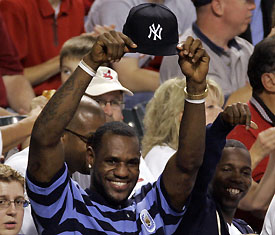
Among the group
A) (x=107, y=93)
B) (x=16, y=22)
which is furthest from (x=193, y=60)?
(x=16, y=22)

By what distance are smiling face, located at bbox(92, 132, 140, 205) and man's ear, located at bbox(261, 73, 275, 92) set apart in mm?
1767

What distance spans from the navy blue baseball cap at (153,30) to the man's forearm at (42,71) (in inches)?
120

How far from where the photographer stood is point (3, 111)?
5715 mm

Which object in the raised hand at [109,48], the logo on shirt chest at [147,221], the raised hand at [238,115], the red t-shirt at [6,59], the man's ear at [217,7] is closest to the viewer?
the raised hand at [109,48]

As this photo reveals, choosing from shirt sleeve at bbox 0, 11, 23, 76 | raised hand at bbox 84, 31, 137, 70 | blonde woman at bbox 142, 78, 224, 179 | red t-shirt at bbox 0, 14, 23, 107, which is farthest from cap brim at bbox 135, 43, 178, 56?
shirt sleeve at bbox 0, 11, 23, 76

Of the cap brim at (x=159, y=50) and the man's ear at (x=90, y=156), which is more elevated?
the cap brim at (x=159, y=50)

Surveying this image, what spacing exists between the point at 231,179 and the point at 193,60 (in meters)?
1.10

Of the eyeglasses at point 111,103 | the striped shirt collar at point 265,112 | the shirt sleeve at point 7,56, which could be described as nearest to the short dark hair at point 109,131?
the eyeglasses at point 111,103

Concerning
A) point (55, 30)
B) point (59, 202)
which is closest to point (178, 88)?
point (55, 30)

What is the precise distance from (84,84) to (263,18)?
13.7ft

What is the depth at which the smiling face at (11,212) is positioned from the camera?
3766mm

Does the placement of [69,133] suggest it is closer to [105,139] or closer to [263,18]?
[105,139]

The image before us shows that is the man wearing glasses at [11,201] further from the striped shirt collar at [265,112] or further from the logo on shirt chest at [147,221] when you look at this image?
the striped shirt collar at [265,112]

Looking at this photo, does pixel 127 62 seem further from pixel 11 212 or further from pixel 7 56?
pixel 11 212
